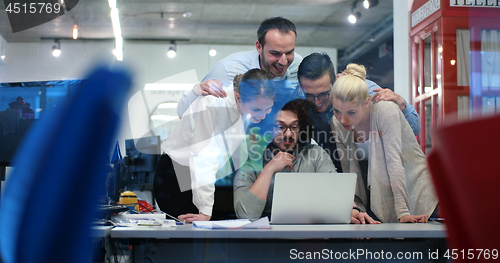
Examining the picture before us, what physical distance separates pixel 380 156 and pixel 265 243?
139cm

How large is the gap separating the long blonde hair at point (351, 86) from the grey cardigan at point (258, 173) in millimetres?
478

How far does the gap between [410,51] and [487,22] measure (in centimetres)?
63

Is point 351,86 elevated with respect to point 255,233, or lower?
elevated

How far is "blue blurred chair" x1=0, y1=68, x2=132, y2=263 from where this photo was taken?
520mm

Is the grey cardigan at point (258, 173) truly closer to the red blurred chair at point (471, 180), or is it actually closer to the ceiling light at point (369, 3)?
the ceiling light at point (369, 3)

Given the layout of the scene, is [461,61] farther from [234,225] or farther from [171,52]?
[234,225]

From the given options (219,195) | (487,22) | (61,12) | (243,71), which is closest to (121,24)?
(61,12)

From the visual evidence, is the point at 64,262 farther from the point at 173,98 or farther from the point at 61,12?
the point at 61,12

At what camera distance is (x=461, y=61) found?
11.1 ft

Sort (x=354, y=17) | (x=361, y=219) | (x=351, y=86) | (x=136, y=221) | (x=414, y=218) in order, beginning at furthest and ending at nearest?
(x=354, y=17) < (x=351, y=86) < (x=414, y=218) < (x=361, y=219) < (x=136, y=221)

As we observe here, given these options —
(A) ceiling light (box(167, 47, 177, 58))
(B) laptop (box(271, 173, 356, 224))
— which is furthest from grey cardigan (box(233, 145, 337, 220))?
(A) ceiling light (box(167, 47, 177, 58))

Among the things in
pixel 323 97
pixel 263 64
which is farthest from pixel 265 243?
pixel 263 64

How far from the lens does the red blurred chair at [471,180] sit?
457 mm

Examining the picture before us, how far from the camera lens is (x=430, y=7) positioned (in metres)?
3.52
